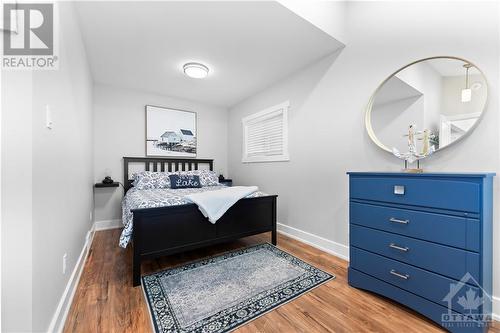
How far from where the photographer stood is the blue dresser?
1.19 m

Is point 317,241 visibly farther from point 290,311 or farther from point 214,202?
point 214,202

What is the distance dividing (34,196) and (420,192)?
218 centimetres

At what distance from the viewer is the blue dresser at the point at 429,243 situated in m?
1.19

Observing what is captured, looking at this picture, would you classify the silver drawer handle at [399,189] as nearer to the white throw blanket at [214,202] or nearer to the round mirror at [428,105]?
the round mirror at [428,105]

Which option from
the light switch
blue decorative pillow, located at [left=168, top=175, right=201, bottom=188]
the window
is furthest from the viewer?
blue decorative pillow, located at [left=168, top=175, right=201, bottom=188]

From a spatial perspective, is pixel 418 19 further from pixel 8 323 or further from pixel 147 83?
pixel 147 83

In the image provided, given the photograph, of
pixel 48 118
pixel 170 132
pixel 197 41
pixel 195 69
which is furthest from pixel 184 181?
pixel 48 118

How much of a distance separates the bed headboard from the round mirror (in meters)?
3.15

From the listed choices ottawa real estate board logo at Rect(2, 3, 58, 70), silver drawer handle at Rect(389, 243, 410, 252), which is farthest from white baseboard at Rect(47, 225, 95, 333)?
silver drawer handle at Rect(389, 243, 410, 252)

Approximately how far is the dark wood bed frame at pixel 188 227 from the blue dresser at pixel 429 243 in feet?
3.69

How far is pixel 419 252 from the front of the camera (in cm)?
140

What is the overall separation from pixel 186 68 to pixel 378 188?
262 cm

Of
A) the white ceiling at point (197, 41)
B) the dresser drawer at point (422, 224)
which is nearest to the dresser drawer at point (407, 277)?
the dresser drawer at point (422, 224)

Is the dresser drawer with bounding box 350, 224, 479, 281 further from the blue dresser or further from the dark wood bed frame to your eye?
the dark wood bed frame
